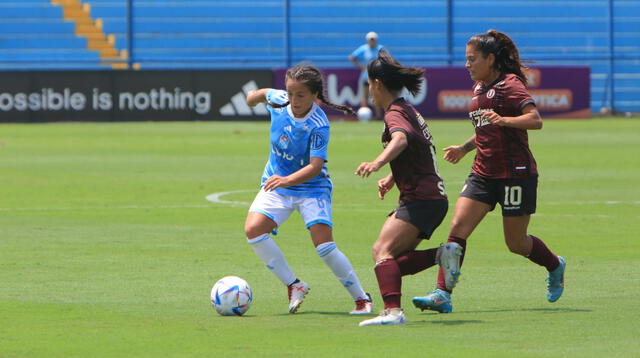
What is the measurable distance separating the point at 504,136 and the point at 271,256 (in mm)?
1745

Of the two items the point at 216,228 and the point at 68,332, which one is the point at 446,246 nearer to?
the point at 68,332

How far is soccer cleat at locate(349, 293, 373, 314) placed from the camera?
27.1ft

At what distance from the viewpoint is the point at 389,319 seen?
25.4 ft

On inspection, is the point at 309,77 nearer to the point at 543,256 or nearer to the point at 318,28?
the point at 543,256

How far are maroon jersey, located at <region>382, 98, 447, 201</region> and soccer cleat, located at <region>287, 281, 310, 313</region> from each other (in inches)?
36.1

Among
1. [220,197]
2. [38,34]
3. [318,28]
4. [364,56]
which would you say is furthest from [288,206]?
[38,34]

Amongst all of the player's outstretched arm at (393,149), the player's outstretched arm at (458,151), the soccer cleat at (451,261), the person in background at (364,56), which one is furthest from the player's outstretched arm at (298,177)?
the person in background at (364,56)

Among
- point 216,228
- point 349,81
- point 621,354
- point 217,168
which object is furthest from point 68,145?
point 621,354

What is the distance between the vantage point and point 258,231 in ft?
27.8

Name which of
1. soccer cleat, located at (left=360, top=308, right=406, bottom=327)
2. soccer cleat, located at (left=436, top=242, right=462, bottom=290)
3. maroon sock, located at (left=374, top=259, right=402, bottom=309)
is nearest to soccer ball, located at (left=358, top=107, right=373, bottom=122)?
soccer cleat, located at (left=436, top=242, right=462, bottom=290)

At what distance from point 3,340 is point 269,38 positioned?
35.0 m

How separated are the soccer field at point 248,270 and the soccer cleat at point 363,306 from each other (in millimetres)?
146

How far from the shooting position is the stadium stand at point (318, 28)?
135 ft

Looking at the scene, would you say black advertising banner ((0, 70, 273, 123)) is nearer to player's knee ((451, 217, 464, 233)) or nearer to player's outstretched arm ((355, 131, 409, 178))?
player's knee ((451, 217, 464, 233))
